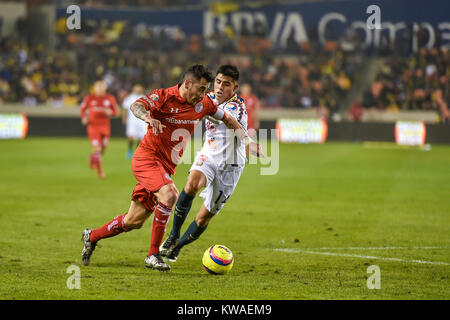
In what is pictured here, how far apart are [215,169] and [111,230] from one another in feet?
4.17

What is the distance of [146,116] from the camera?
659cm

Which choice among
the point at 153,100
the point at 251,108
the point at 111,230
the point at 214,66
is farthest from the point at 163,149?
the point at 214,66

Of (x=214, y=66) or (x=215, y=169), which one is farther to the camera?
(x=214, y=66)

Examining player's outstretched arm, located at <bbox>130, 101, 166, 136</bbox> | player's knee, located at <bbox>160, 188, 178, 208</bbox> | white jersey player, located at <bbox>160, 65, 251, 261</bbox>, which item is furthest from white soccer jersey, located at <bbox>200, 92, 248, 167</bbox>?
player's outstretched arm, located at <bbox>130, 101, 166, 136</bbox>

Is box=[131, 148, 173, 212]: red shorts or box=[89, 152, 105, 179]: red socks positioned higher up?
box=[131, 148, 173, 212]: red shorts

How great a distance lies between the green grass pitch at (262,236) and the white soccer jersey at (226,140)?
1.13m

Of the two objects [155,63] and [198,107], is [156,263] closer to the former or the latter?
[198,107]

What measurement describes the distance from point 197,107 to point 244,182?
29.5 feet

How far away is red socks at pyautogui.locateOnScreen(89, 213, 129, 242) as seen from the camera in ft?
23.5

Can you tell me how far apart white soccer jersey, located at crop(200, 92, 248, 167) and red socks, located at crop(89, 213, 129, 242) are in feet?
3.90

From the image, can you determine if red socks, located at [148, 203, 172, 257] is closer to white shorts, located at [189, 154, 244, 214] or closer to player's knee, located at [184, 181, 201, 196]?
player's knee, located at [184, 181, 201, 196]

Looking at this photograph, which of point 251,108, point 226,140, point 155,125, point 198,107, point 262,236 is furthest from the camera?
point 251,108

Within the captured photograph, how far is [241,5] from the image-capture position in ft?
121
